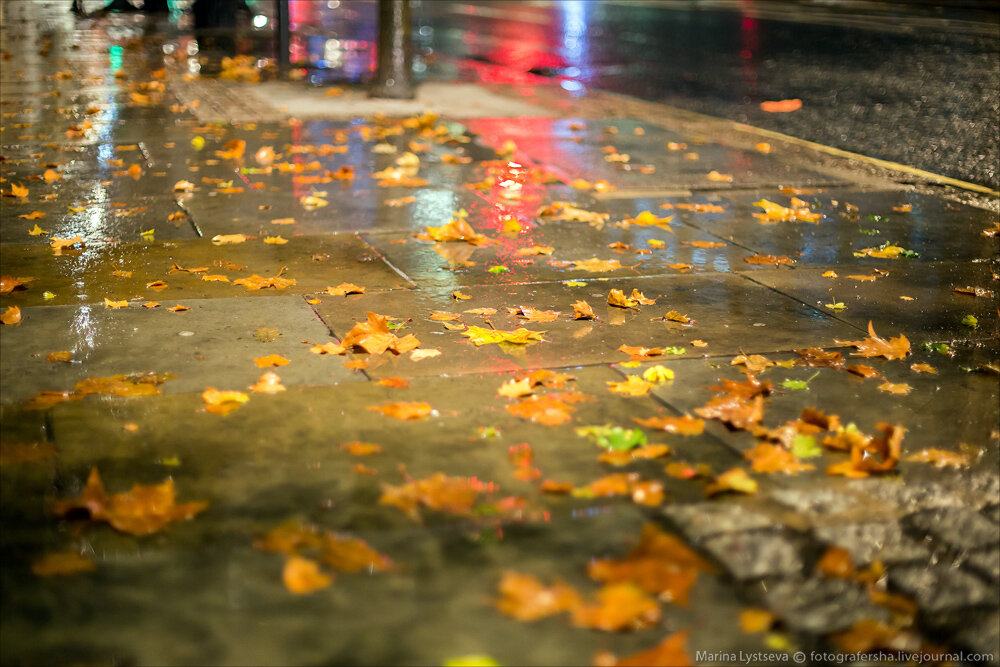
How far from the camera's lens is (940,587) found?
8.64 feet

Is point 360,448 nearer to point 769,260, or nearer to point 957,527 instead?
point 957,527

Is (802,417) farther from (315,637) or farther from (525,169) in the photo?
(525,169)

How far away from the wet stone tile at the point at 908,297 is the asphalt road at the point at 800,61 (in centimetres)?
286

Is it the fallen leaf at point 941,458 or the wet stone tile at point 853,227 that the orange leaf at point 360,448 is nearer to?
the fallen leaf at point 941,458

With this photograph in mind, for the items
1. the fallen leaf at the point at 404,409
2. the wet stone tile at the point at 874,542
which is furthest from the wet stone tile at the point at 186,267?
the wet stone tile at the point at 874,542

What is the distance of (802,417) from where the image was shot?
348cm

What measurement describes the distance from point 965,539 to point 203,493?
213cm

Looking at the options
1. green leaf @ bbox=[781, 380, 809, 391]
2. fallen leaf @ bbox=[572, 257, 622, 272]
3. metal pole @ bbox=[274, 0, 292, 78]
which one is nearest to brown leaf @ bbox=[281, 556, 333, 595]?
green leaf @ bbox=[781, 380, 809, 391]

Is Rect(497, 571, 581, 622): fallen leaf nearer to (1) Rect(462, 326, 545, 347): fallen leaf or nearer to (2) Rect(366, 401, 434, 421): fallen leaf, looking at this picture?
(2) Rect(366, 401, 434, 421): fallen leaf

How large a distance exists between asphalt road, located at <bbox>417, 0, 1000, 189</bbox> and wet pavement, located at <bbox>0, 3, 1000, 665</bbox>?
3.19m

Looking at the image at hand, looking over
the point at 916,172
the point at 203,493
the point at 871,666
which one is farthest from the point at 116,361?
the point at 916,172

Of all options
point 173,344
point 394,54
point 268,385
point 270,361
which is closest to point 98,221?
point 173,344

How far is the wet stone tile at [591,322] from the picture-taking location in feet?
13.3

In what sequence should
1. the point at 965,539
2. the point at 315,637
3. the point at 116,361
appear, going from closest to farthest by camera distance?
the point at 315,637 < the point at 965,539 < the point at 116,361
